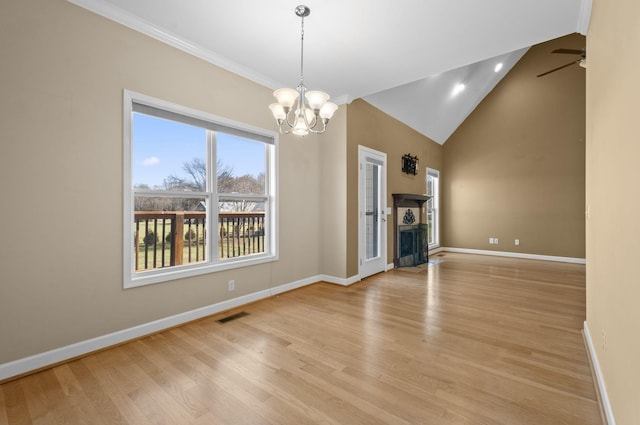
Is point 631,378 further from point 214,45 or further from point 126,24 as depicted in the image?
point 126,24

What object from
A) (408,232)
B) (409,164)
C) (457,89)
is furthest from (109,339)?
(457,89)

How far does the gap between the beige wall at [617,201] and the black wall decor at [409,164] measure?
3664 mm

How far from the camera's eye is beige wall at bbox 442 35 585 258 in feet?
19.3

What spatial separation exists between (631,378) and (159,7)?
146 inches

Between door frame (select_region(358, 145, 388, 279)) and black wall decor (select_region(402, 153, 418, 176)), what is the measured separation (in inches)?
31.3

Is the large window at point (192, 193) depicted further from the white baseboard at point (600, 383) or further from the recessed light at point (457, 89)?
the recessed light at point (457, 89)

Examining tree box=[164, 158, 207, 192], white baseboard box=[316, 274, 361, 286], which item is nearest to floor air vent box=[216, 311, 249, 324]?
tree box=[164, 158, 207, 192]

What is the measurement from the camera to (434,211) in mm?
7363

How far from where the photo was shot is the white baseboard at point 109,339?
6.48ft

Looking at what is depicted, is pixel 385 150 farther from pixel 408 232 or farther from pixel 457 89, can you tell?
pixel 457 89

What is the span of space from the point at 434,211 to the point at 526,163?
2.21 meters

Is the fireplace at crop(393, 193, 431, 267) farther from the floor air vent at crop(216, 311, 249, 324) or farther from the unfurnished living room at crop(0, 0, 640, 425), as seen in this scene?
the floor air vent at crop(216, 311, 249, 324)

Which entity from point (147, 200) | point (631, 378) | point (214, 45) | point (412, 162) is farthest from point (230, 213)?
point (412, 162)

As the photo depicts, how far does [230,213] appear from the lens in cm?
340
